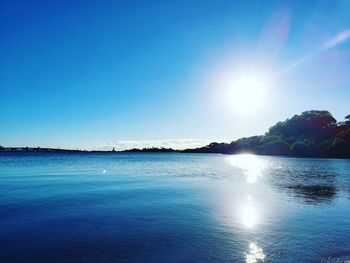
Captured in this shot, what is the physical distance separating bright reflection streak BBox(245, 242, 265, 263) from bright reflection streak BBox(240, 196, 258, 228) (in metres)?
4.76

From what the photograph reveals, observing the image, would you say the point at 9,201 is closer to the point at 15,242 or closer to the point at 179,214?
the point at 15,242

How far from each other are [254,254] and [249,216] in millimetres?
9393

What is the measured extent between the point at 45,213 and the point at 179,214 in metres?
10.5

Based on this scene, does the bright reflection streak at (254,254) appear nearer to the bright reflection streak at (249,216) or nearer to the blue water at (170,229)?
the blue water at (170,229)

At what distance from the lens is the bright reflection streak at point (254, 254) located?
45.6ft

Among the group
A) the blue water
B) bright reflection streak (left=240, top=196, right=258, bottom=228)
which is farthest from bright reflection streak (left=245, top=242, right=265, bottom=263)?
bright reflection streak (left=240, top=196, right=258, bottom=228)

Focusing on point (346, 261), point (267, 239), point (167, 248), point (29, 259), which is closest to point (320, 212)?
point (267, 239)

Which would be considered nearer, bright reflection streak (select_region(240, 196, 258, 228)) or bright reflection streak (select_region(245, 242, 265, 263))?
bright reflection streak (select_region(245, 242, 265, 263))

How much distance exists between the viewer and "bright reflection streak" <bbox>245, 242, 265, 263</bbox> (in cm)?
1390

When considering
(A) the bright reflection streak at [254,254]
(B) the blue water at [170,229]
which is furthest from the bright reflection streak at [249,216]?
(A) the bright reflection streak at [254,254]

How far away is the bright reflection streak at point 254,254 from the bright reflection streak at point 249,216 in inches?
188

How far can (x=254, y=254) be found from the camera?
1459cm

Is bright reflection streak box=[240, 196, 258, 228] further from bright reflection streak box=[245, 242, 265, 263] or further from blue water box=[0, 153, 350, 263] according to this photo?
bright reflection streak box=[245, 242, 265, 263]

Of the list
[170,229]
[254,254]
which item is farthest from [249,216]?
[254,254]
